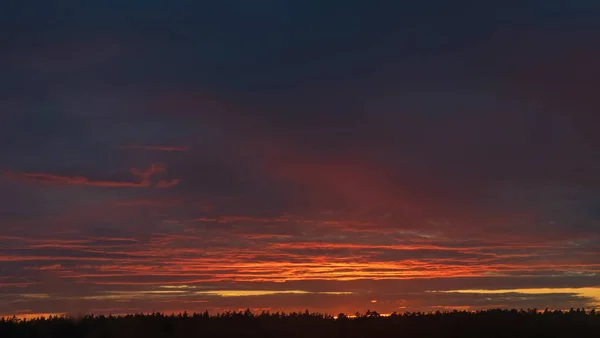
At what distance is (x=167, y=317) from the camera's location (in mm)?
32750

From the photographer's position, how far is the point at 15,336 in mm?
30047

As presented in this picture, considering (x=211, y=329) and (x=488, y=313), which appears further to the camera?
(x=488, y=313)

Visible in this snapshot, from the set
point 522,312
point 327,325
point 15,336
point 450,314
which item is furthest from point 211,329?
point 522,312

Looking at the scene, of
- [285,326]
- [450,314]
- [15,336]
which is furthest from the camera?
[450,314]

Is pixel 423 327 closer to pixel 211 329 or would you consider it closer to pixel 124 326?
pixel 211 329

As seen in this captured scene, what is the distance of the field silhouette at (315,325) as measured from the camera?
99.8 ft

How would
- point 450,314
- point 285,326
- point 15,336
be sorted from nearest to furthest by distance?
point 15,336
point 285,326
point 450,314

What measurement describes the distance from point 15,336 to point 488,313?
19.6 meters

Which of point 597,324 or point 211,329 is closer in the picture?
point 211,329

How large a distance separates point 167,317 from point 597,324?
18.0 metres

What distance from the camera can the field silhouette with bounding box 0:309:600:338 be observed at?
30.4 meters

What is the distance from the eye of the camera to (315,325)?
32.4m

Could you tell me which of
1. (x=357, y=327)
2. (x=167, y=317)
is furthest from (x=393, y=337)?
(x=167, y=317)

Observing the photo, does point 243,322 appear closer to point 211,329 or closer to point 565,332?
point 211,329
